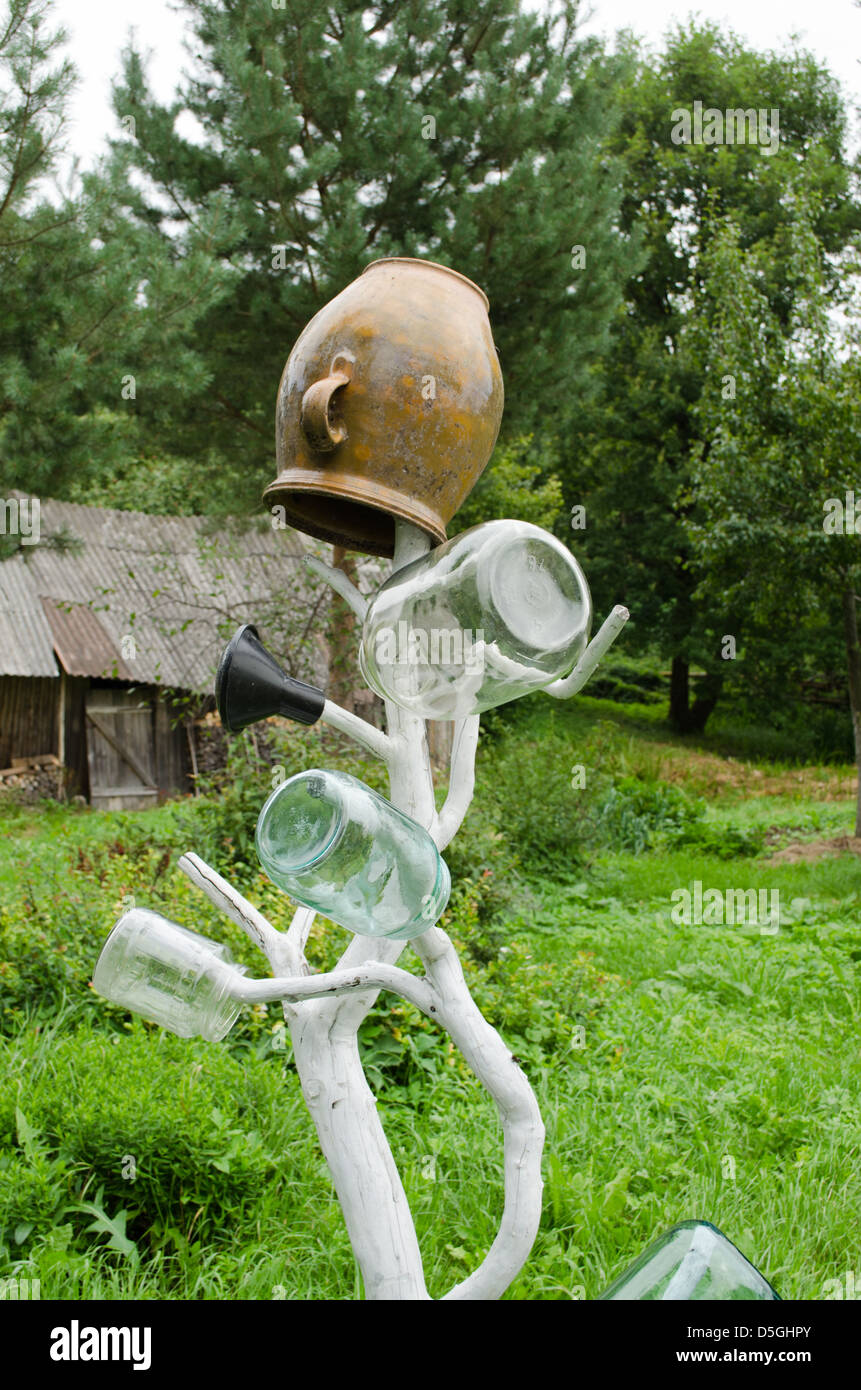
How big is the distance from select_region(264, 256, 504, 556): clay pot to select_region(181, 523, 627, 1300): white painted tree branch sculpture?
0.47 feet

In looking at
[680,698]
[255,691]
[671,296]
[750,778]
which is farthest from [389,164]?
[680,698]

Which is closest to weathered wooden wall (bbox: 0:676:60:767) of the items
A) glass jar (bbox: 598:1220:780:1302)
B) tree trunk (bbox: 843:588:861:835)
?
tree trunk (bbox: 843:588:861:835)

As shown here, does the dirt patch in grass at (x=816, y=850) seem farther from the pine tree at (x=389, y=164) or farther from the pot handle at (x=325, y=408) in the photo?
the pot handle at (x=325, y=408)

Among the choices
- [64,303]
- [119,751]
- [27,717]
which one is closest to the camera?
[64,303]

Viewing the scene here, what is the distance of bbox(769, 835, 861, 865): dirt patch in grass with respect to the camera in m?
9.33

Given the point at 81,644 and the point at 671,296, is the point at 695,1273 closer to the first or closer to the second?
the point at 81,644

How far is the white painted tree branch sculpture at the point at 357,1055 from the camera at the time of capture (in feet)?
5.83

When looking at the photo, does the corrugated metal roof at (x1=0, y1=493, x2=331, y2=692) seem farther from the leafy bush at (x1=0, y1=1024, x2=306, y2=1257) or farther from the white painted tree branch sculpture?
the white painted tree branch sculpture

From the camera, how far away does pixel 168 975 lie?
5.70ft

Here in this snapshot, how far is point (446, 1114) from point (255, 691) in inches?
105

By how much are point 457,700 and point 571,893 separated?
6.36 meters

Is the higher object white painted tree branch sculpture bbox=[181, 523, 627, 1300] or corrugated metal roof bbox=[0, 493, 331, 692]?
corrugated metal roof bbox=[0, 493, 331, 692]

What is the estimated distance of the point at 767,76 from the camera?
63.0 ft
